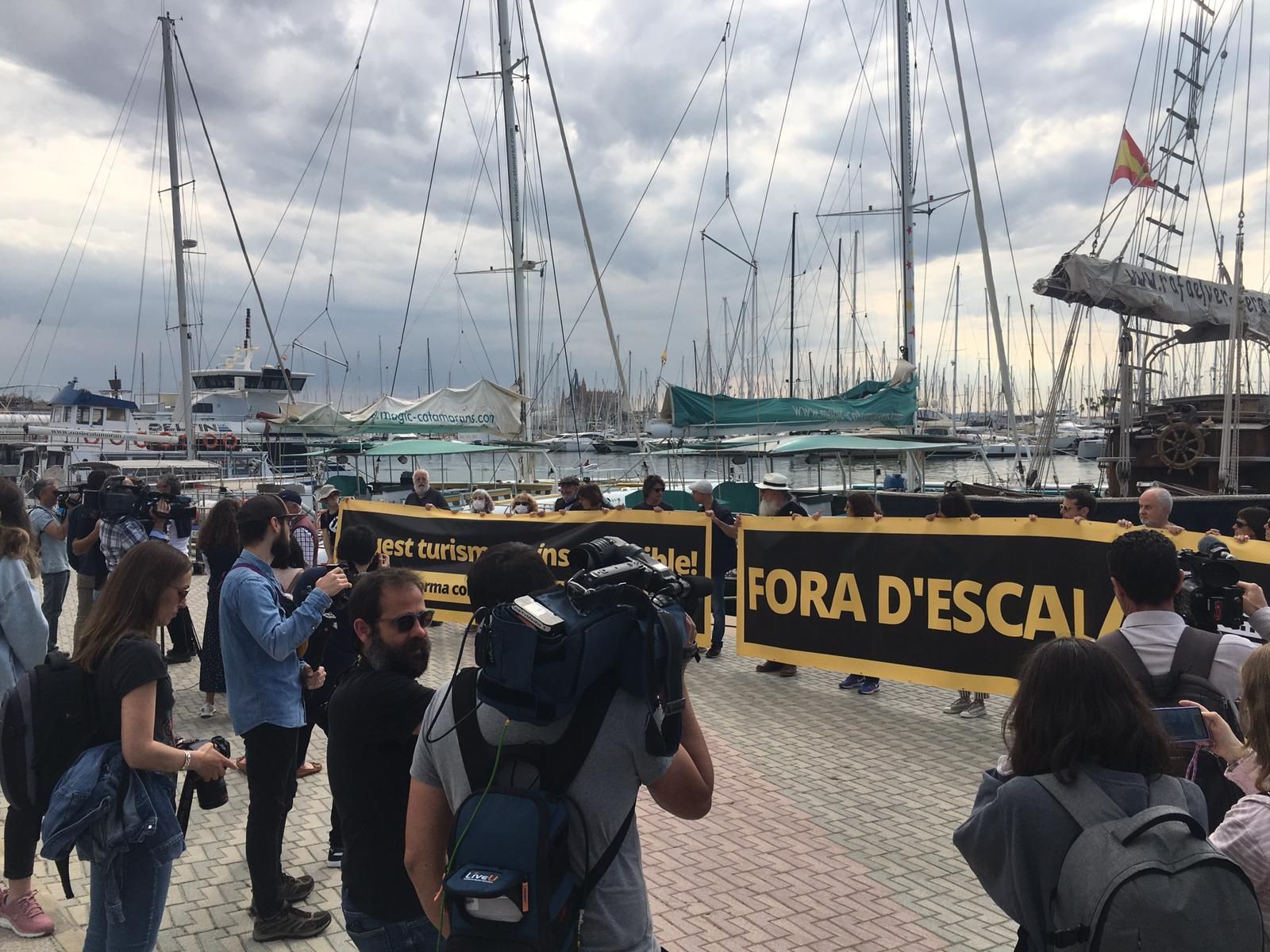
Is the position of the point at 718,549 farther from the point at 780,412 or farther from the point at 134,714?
the point at 780,412

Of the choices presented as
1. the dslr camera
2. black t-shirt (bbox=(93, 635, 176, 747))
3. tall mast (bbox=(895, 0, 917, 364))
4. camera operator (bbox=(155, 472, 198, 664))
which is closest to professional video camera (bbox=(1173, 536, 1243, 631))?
the dslr camera

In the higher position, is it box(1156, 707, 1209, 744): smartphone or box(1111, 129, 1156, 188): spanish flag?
box(1111, 129, 1156, 188): spanish flag

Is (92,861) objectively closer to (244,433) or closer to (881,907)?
(881,907)

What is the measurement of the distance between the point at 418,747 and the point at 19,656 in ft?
11.6

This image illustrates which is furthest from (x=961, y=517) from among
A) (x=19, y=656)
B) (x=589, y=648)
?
(x=19, y=656)

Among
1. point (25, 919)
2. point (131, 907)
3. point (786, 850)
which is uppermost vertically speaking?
point (131, 907)

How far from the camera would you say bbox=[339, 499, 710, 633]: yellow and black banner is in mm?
9234

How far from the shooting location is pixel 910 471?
17.2m

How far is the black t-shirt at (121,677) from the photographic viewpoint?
3141 millimetres

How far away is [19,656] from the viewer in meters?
4.64

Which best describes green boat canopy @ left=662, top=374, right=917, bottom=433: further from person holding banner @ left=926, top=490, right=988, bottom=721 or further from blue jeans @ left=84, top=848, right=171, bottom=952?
blue jeans @ left=84, top=848, right=171, bottom=952

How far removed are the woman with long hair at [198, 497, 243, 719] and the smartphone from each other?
204 inches

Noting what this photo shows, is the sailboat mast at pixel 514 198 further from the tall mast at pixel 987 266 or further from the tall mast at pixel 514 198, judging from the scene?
the tall mast at pixel 987 266

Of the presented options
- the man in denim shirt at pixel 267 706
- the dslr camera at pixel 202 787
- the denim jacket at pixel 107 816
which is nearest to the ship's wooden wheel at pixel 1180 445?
the man in denim shirt at pixel 267 706
